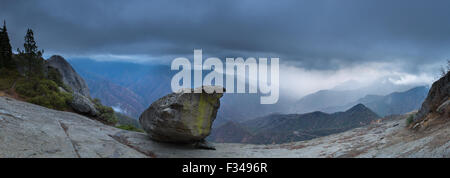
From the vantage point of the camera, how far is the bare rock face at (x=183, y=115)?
1888 centimetres

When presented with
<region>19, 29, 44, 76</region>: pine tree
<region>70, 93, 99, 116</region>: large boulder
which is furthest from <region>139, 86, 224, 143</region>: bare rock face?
<region>19, 29, 44, 76</region>: pine tree

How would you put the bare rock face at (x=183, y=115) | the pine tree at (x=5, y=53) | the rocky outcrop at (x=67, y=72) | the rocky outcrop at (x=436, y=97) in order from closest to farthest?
the rocky outcrop at (x=436, y=97) < the bare rock face at (x=183, y=115) < the pine tree at (x=5, y=53) < the rocky outcrop at (x=67, y=72)

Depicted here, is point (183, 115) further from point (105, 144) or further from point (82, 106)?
point (82, 106)

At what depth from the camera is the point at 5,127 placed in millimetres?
13984

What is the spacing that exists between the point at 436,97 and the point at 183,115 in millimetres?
19169

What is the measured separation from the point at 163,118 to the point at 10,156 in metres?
9.76

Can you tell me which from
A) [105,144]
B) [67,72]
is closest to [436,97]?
[105,144]

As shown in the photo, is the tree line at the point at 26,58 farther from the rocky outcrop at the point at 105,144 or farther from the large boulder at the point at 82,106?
the rocky outcrop at the point at 105,144

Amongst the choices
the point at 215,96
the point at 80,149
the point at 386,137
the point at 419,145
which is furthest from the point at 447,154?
the point at 80,149

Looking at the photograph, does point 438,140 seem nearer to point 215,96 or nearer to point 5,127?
point 215,96

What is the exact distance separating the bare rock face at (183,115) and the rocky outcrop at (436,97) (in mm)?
15685

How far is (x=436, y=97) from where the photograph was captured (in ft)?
57.8

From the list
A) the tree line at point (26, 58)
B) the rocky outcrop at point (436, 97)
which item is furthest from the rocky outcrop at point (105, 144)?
the tree line at point (26, 58)

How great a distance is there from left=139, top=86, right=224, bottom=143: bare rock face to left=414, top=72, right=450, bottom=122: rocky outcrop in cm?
1569
